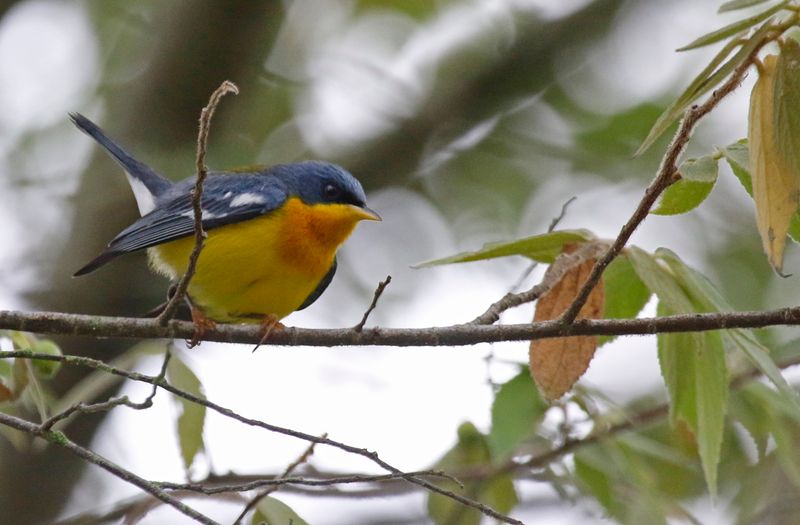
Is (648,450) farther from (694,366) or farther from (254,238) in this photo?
(254,238)

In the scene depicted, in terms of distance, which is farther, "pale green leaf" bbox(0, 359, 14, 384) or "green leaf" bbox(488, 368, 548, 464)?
"green leaf" bbox(488, 368, 548, 464)

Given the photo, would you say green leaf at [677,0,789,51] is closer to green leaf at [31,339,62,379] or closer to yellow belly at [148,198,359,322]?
green leaf at [31,339,62,379]

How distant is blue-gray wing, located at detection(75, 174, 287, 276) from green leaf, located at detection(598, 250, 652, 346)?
2.10 m

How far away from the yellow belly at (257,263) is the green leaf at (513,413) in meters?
1.32

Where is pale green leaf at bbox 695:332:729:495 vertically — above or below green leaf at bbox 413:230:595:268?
below

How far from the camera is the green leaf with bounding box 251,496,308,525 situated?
9.16 feet

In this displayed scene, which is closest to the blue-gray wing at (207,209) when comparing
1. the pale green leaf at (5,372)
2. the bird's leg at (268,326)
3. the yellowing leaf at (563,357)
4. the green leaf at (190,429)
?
the bird's leg at (268,326)

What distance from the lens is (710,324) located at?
249cm

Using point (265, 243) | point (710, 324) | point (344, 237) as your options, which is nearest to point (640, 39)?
point (344, 237)

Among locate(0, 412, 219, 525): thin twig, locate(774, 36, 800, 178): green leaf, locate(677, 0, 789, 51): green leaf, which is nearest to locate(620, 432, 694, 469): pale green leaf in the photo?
locate(0, 412, 219, 525): thin twig

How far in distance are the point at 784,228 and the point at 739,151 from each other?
1.15ft

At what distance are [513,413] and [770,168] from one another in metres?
1.82

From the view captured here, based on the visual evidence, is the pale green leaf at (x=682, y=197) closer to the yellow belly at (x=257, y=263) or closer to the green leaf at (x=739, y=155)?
the green leaf at (x=739, y=155)

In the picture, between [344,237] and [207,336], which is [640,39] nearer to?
[344,237]
